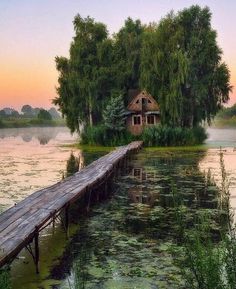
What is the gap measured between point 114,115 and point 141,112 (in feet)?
19.3

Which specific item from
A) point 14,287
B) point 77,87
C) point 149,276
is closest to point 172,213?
point 149,276

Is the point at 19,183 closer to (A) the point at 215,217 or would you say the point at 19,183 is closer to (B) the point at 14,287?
(A) the point at 215,217

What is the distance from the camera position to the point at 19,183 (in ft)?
61.8

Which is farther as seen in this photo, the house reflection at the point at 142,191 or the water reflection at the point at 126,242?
the house reflection at the point at 142,191

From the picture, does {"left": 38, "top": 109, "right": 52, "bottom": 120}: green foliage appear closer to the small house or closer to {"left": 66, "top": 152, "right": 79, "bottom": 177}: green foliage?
the small house

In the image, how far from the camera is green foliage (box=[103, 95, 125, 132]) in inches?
1706

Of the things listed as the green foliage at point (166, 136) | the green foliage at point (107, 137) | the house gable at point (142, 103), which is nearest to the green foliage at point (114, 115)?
the green foliage at point (107, 137)

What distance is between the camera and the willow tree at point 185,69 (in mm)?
42719

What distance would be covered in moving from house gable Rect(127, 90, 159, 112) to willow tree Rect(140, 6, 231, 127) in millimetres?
2269

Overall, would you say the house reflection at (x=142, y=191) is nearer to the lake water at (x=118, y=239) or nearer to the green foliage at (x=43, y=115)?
the lake water at (x=118, y=239)

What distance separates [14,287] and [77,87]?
41.9 m

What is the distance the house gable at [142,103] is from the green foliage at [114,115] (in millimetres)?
3169

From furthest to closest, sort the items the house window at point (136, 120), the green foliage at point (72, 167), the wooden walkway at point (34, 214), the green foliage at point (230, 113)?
the green foliage at point (230, 113) → the house window at point (136, 120) → the green foliage at point (72, 167) → the wooden walkway at point (34, 214)

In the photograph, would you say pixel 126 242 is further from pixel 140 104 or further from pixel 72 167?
pixel 140 104
